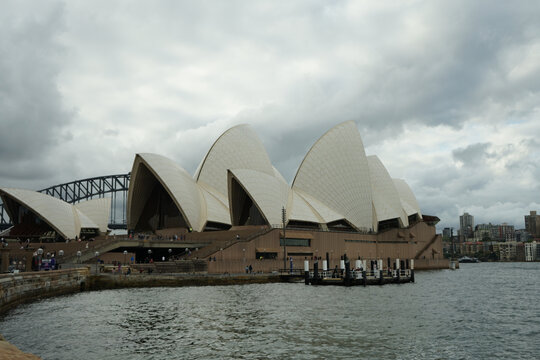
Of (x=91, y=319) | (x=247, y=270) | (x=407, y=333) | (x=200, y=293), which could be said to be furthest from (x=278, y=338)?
(x=247, y=270)

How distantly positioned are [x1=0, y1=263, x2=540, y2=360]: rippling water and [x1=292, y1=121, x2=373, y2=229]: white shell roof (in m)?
35.9

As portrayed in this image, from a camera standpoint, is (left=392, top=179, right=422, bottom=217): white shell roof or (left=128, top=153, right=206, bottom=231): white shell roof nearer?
(left=128, top=153, right=206, bottom=231): white shell roof

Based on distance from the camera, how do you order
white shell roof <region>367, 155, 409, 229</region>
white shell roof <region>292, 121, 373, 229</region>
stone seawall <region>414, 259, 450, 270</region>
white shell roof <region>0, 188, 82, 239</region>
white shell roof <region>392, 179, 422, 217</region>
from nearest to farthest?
white shell roof <region>0, 188, 82, 239</region> < white shell roof <region>292, 121, 373, 229</region> < white shell roof <region>367, 155, 409, 229</region> < stone seawall <region>414, 259, 450, 270</region> < white shell roof <region>392, 179, 422, 217</region>

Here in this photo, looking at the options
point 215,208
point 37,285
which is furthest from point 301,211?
point 37,285

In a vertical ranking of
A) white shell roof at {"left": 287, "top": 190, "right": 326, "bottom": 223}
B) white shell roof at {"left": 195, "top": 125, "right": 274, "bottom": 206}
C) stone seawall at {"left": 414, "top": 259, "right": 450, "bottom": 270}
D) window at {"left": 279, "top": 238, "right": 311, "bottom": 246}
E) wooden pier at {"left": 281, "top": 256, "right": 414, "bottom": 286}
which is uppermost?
white shell roof at {"left": 195, "top": 125, "right": 274, "bottom": 206}

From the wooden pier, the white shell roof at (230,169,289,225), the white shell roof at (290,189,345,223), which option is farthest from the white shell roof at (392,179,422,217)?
the wooden pier

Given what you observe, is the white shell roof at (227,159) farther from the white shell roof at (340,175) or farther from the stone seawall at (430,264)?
the stone seawall at (430,264)

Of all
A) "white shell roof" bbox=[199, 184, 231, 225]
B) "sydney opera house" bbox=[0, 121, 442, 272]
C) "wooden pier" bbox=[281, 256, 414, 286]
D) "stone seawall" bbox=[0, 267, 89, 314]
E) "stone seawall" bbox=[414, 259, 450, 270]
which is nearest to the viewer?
"stone seawall" bbox=[0, 267, 89, 314]

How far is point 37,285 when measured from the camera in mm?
30734

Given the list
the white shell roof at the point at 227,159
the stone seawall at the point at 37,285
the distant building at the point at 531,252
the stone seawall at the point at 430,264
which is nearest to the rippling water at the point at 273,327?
the stone seawall at the point at 37,285

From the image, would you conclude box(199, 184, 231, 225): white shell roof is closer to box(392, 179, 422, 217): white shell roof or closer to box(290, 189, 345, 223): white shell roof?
box(290, 189, 345, 223): white shell roof

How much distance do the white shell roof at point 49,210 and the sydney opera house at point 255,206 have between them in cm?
12

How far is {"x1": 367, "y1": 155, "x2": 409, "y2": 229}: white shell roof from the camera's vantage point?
254 feet

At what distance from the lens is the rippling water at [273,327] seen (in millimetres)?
16125
